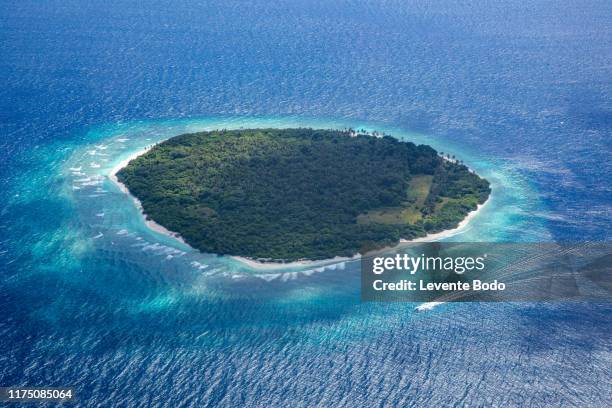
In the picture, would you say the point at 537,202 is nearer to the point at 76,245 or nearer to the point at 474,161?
the point at 474,161

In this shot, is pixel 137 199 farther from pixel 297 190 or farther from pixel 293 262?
pixel 293 262

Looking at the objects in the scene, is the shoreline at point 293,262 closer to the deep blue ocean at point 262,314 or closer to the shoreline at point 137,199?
the shoreline at point 137,199

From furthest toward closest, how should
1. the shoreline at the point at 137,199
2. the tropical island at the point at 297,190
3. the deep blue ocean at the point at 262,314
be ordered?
the shoreline at the point at 137,199
the tropical island at the point at 297,190
the deep blue ocean at the point at 262,314

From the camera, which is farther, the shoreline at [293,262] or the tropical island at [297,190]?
the tropical island at [297,190]

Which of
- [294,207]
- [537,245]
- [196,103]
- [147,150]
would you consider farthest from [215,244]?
[196,103]

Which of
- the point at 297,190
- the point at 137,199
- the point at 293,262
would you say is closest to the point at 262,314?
the point at 293,262

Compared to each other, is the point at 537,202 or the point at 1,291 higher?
the point at 537,202

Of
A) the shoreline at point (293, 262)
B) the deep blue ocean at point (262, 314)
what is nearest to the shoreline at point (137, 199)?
the shoreline at point (293, 262)

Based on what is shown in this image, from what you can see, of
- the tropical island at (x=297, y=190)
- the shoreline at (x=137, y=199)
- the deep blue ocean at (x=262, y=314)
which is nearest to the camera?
the deep blue ocean at (x=262, y=314)
